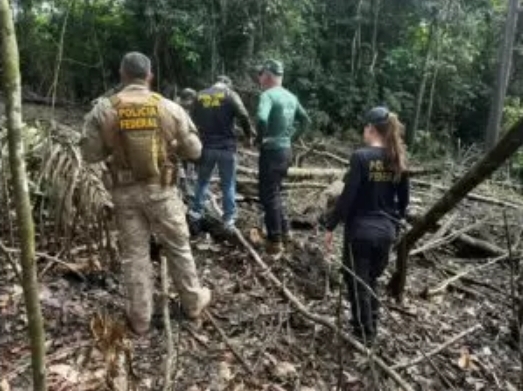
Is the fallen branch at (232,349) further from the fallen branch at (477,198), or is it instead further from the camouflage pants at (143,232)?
the fallen branch at (477,198)

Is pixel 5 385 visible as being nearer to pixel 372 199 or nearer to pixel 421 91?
pixel 372 199

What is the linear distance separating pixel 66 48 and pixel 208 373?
14.4m

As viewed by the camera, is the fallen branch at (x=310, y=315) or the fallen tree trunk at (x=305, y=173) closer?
the fallen branch at (x=310, y=315)

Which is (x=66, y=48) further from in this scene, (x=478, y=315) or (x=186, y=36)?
(x=478, y=315)

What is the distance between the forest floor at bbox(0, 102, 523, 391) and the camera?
4.56 meters

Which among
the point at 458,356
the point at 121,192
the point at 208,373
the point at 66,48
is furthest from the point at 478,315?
the point at 66,48

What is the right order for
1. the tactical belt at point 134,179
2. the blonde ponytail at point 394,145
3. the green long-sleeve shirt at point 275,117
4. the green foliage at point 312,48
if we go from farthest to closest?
1. the green foliage at point 312,48
2. the green long-sleeve shirt at point 275,117
3. the blonde ponytail at point 394,145
4. the tactical belt at point 134,179

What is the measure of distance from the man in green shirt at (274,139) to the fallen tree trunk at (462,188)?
4.72 feet

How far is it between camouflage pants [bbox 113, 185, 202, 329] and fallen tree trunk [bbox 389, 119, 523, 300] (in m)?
1.88

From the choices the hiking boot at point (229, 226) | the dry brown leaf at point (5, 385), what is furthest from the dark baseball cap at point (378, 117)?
the dry brown leaf at point (5, 385)

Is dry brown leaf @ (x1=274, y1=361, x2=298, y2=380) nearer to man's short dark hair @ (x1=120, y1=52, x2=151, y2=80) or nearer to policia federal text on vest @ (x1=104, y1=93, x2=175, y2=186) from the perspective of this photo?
policia federal text on vest @ (x1=104, y1=93, x2=175, y2=186)

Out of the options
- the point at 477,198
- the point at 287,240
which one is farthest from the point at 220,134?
the point at 477,198

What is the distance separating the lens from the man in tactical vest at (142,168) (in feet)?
16.0

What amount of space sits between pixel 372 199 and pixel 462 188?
1061 mm
